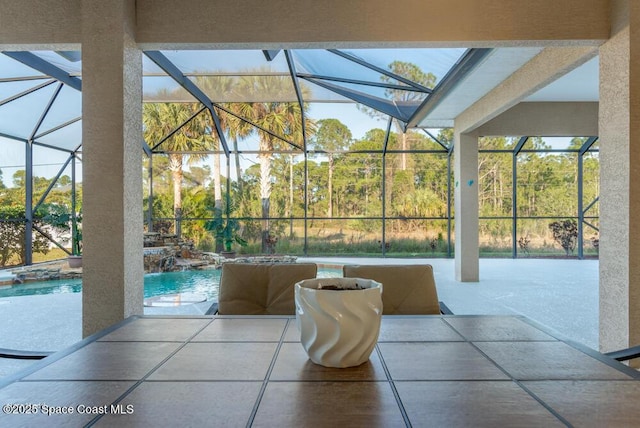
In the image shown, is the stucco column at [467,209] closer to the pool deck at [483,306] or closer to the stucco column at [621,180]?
the pool deck at [483,306]

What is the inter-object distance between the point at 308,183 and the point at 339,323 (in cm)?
1046

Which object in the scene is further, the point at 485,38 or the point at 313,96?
the point at 313,96

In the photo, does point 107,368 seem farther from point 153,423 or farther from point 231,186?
point 231,186

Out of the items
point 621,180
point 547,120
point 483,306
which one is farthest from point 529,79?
point 547,120

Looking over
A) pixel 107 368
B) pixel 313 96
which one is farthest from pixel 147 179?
pixel 107 368

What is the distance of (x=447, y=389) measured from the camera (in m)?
1.09

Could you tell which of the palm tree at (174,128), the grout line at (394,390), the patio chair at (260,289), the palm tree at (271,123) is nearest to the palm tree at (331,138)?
the palm tree at (271,123)

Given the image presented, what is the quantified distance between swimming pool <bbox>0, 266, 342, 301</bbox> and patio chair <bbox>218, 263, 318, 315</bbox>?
3.87m

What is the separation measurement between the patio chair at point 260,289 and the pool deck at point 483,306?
179cm

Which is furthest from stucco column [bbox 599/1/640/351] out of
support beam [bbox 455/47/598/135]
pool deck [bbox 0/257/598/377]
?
pool deck [bbox 0/257/598/377]

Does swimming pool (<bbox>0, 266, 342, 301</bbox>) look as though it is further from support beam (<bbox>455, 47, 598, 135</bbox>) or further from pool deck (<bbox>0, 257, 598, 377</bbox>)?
support beam (<bbox>455, 47, 598, 135</bbox>)

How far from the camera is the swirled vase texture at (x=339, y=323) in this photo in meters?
1.20

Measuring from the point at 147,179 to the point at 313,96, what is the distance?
5.51 metres

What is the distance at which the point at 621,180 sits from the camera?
298 centimetres
